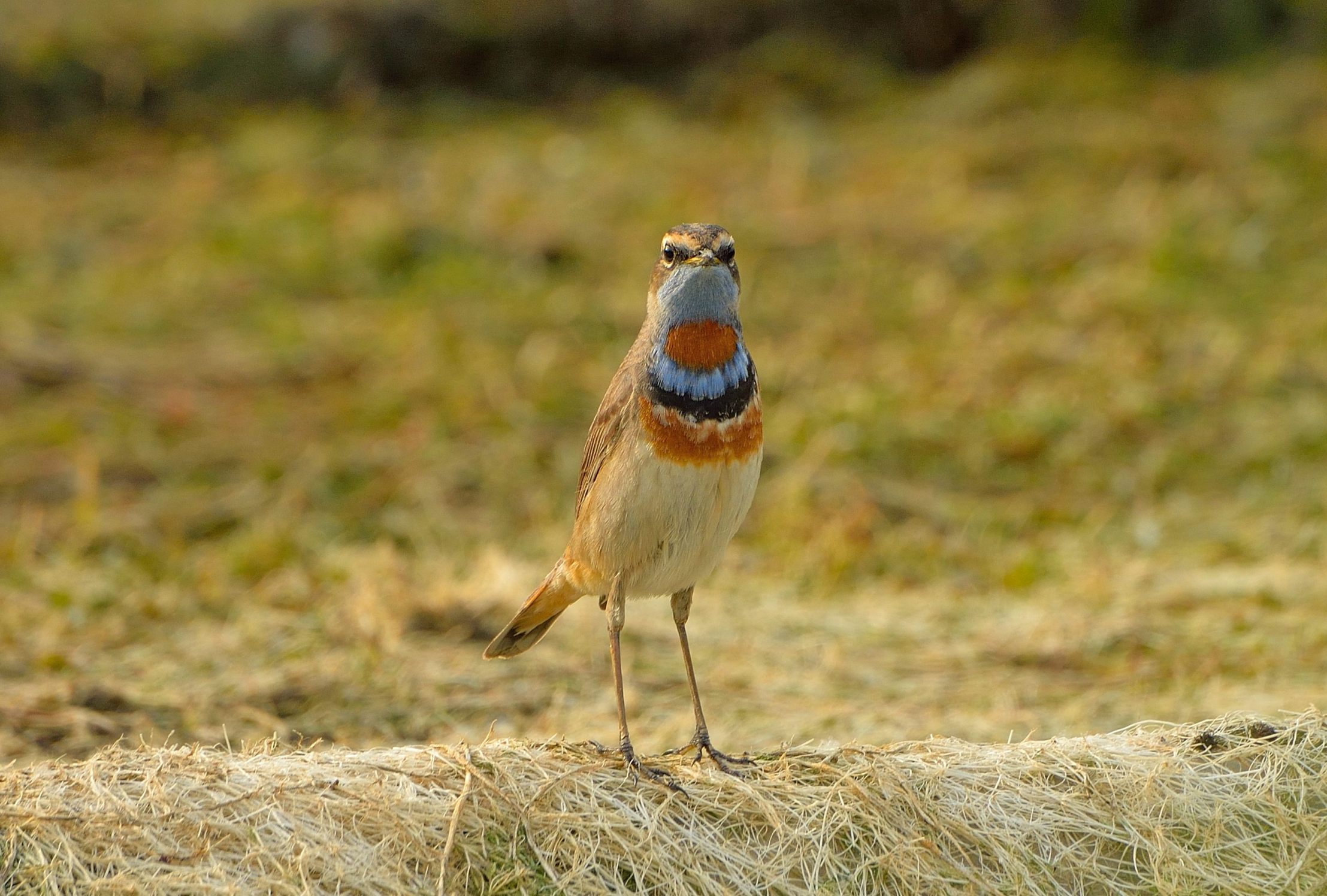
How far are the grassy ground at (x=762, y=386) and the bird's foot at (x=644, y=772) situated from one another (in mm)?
1274

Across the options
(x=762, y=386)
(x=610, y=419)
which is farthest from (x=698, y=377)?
(x=762, y=386)

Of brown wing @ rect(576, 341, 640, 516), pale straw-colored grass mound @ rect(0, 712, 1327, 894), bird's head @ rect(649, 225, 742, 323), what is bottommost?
pale straw-colored grass mound @ rect(0, 712, 1327, 894)

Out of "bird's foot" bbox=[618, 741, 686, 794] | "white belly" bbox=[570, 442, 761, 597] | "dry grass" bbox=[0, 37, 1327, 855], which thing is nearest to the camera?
"bird's foot" bbox=[618, 741, 686, 794]

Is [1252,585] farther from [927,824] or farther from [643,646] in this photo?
[927,824]

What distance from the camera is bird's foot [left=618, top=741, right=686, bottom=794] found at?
14.8 ft

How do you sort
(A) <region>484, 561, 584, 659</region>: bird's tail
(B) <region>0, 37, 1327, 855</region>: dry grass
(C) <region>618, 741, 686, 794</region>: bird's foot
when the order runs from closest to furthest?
(C) <region>618, 741, 686, 794</region>: bird's foot < (A) <region>484, 561, 584, 659</region>: bird's tail < (B) <region>0, 37, 1327, 855</region>: dry grass

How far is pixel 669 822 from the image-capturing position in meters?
4.39

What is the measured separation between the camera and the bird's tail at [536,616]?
5191mm

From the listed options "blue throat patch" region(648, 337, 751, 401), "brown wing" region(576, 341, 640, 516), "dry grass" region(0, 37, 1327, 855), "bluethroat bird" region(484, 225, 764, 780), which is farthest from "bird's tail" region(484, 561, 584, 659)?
"blue throat patch" region(648, 337, 751, 401)

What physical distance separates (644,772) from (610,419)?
1.13 meters

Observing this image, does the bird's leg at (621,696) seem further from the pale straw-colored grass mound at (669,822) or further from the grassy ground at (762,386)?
the grassy ground at (762,386)

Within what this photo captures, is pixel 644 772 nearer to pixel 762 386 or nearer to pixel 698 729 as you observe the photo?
pixel 698 729

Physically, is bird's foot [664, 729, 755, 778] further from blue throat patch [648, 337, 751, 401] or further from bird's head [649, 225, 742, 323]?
bird's head [649, 225, 742, 323]

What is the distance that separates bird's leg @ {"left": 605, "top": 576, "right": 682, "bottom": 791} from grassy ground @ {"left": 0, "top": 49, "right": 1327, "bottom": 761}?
1089 mm
